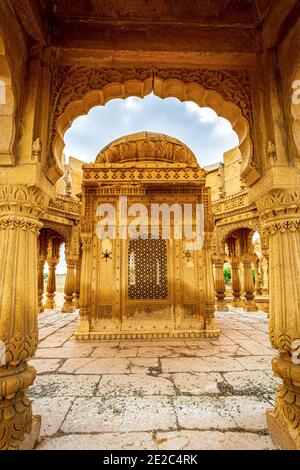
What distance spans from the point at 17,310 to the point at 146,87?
2.44 metres

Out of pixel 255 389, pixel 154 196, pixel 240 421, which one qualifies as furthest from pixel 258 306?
pixel 240 421

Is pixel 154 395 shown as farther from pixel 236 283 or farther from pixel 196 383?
pixel 236 283

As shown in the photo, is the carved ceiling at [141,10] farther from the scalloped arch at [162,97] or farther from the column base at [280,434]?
the column base at [280,434]

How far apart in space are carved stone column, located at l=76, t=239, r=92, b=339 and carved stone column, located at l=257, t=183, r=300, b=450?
410 cm

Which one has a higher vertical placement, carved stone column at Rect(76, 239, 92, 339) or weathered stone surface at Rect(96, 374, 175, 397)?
carved stone column at Rect(76, 239, 92, 339)

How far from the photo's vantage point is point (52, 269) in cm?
1247

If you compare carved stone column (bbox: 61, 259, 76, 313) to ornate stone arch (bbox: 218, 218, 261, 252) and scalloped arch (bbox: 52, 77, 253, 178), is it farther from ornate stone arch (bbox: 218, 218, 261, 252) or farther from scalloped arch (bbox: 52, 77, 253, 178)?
scalloped arch (bbox: 52, 77, 253, 178)

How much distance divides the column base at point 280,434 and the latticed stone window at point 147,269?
12.1 ft

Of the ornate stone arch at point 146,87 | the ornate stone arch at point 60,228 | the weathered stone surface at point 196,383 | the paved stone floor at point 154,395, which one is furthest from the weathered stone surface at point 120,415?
the ornate stone arch at point 60,228

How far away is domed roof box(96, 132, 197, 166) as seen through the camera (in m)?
6.10

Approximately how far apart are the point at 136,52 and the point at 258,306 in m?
11.3

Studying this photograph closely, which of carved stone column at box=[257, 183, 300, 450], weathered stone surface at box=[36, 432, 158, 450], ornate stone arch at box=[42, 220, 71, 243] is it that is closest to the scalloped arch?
carved stone column at box=[257, 183, 300, 450]

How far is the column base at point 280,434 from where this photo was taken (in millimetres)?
1745

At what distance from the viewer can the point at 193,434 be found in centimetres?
198
